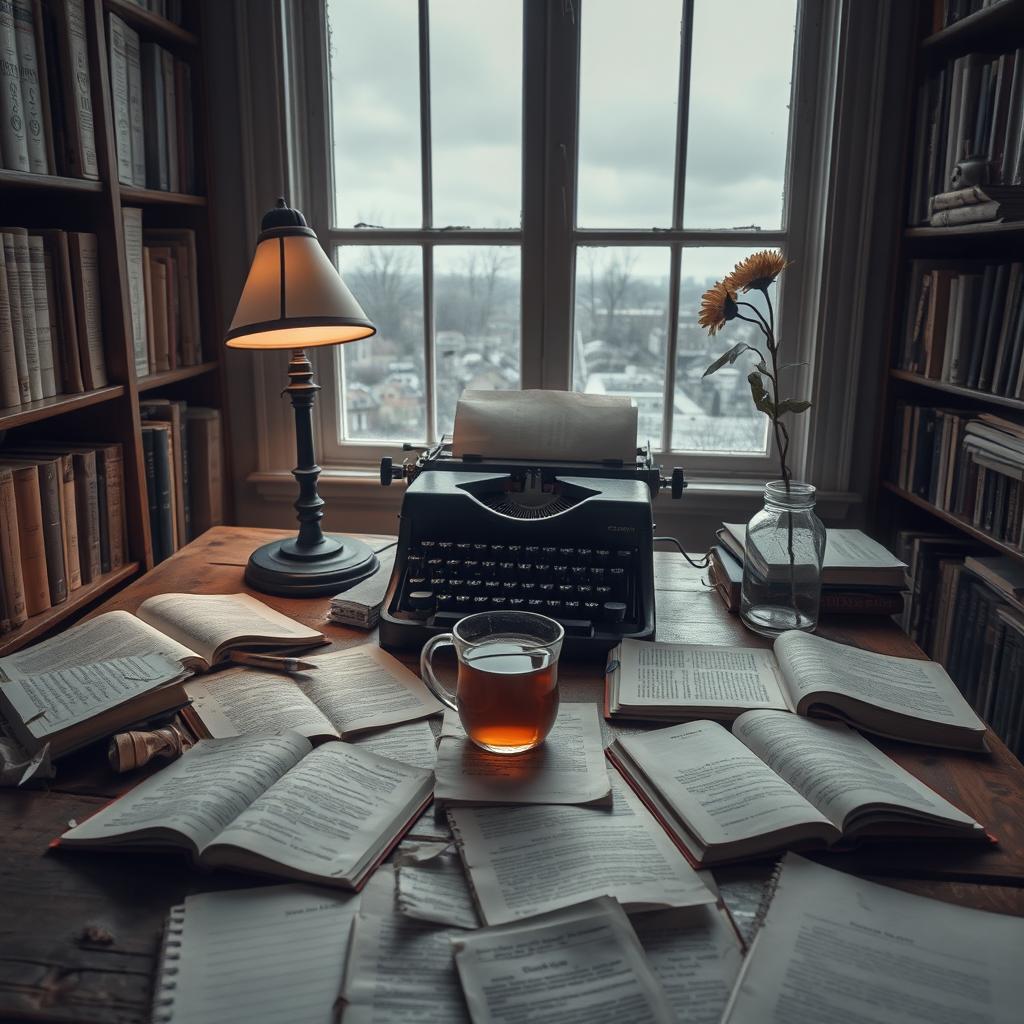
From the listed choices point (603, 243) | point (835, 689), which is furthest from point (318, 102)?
point (835, 689)

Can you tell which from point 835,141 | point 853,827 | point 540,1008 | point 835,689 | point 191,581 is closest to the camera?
point 540,1008

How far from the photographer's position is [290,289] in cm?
138

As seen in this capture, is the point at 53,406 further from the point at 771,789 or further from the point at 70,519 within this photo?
the point at 771,789

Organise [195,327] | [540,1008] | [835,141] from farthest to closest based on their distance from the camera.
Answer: [195,327] < [835,141] < [540,1008]

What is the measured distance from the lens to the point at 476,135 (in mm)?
2146

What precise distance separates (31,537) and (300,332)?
0.59 meters

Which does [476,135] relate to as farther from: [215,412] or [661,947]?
[661,947]

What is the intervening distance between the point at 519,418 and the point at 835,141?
1.03 metres

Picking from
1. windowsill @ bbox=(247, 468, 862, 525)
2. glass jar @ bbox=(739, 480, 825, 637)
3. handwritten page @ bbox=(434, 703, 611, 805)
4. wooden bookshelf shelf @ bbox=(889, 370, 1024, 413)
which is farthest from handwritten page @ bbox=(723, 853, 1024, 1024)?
windowsill @ bbox=(247, 468, 862, 525)

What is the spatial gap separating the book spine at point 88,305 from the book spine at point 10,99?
198 millimetres

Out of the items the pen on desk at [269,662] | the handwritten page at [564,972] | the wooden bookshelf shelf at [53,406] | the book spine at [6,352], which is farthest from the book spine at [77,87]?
the handwritten page at [564,972]

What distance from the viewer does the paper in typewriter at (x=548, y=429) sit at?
1.56 metres

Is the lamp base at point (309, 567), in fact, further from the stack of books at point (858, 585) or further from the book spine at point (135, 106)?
the book spine at point (135, 106)

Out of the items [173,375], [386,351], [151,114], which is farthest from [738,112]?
[173,375]
